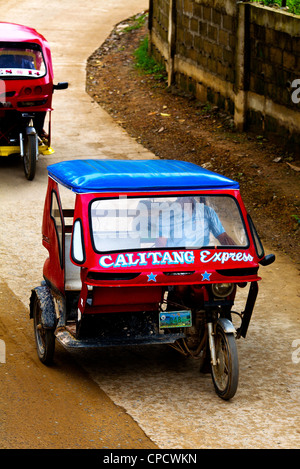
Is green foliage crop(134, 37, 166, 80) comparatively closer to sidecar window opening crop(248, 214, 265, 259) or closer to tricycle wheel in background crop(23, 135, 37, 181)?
tricycle wheel in background crop(23, 135, 37, 181)

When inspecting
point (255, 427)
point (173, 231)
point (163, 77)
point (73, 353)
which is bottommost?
point (163, 77)

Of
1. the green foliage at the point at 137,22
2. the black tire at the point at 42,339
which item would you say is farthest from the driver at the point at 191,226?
the green foliage at the point at 137,22

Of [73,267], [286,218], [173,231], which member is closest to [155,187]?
[173,231]

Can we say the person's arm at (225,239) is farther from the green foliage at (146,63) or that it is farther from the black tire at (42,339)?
the green foliage at (146,63)

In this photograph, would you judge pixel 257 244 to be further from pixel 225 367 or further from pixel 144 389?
pixel 144 389

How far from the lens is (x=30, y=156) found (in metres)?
13.0

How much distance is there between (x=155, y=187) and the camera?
6.55m

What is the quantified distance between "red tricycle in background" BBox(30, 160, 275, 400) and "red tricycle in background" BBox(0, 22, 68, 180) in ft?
19.8

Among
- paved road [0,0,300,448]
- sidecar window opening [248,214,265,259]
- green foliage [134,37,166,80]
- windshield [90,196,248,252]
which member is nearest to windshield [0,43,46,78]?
paved road [0,0,300,448]

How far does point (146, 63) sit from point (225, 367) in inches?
584

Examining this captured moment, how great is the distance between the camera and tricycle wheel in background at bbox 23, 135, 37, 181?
42.3 feet

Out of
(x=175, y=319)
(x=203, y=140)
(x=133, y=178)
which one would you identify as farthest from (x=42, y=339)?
(x=203, y=140)

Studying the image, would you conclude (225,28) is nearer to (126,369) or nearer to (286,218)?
(286,218)
